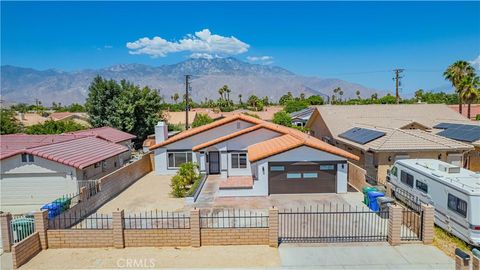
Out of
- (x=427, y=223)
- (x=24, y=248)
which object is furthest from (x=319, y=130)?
(x=24, y=248)

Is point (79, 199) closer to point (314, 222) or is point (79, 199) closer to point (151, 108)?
point (314, 222)

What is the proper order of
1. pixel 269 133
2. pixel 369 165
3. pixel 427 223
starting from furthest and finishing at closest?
pixel 269 133 → pixel 369 165 → pixel 427 223

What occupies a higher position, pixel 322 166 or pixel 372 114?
pixel 372 114

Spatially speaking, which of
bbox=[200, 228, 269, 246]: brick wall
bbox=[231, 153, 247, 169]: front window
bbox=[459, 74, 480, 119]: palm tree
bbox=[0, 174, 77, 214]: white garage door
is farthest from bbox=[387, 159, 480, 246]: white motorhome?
bbox=[459, 74, 480, 119]: palm tree

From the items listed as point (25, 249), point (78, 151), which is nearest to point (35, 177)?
point (78, 151)

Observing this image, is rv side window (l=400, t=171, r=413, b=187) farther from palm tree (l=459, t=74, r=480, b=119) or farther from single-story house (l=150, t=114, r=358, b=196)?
palm tree (l=459, t=74, r=480, b=119)

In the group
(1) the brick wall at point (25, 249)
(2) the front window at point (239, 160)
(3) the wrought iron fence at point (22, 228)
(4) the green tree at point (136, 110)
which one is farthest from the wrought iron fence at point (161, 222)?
(4) the green tree at point (136, 110)
